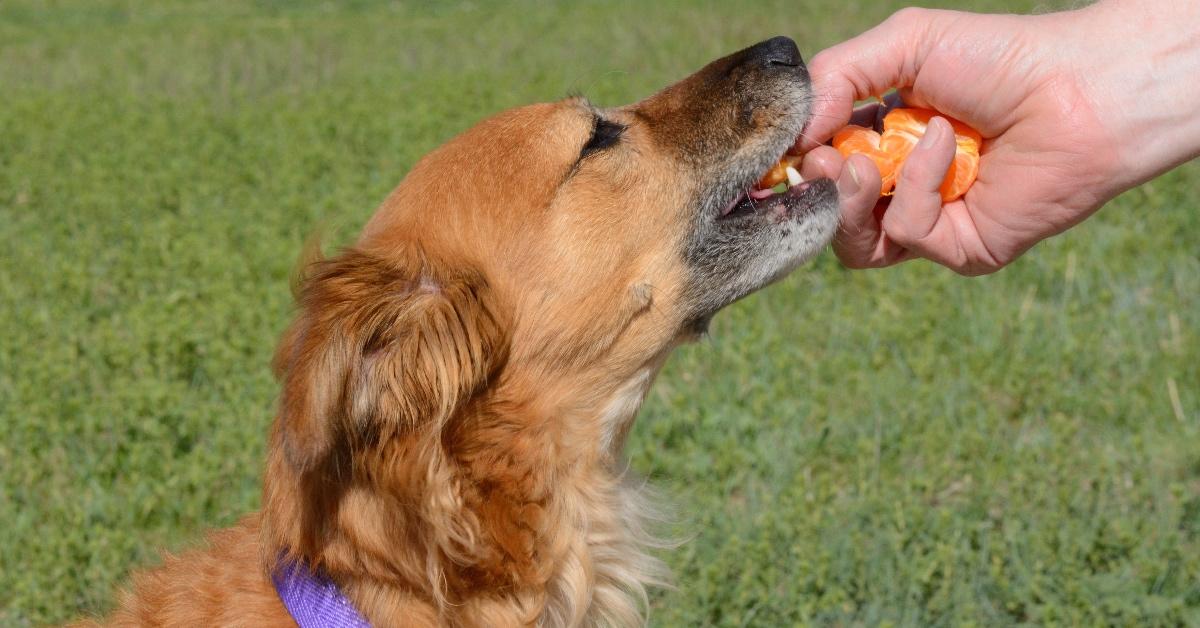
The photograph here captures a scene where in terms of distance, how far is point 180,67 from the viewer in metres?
12.3

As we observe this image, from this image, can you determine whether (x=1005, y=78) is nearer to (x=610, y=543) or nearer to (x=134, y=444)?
(x=610, y=543)

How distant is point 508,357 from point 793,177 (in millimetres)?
1047

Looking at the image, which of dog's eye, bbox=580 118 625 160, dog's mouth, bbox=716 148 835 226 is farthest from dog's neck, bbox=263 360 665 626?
dog's eye, bbox=580 118 625 160

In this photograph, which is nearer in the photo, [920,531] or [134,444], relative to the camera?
Answer: [920,531]

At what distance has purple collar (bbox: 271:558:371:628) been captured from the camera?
8.99 feet

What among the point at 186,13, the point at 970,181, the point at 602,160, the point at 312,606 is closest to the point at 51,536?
the point at 312,606

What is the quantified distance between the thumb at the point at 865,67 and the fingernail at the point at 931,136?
0.73 ft

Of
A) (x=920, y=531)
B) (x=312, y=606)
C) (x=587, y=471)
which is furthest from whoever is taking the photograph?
(x=920, y=531)

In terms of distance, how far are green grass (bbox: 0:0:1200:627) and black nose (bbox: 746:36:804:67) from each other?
1.40 metres

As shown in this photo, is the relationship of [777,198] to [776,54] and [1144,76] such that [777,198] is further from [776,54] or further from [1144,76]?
[1144,76]

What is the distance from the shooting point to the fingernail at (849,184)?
3336 millimetres

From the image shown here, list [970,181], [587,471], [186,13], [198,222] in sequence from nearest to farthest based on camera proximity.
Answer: [587,471]
[970,181]
[198,222]
[186,13]

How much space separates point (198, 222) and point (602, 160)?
5049 millimetres

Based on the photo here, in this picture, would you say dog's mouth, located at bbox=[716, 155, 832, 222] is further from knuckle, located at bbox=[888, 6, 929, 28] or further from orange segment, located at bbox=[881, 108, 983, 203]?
knuckle, located at bbox=[888, 6, 929, 28]
